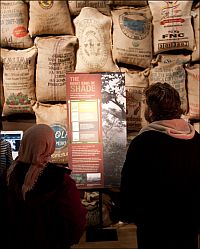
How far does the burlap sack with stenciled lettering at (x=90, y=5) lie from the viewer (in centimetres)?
356

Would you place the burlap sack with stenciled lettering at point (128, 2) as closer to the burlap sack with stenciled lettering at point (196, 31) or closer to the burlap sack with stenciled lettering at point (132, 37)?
the burlap sack with stenciled lettering at point (132, 37)

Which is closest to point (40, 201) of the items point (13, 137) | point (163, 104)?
point (163, 104)

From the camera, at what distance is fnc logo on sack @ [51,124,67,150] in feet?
11.3

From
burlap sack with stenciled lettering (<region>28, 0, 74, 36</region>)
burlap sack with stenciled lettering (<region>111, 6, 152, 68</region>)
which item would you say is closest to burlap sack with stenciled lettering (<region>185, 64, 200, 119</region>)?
burlap sack with stenciled lettering (<region>111, 6, 152, 68</region>)

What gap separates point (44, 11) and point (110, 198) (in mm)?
1717

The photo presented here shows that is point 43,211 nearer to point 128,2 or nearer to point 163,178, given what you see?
point 163,178

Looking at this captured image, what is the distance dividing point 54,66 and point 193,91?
1.21 meters

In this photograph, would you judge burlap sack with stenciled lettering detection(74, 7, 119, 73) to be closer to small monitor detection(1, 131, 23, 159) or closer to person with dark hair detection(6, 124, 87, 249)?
small monitor detection(1, 131, 23, 159)

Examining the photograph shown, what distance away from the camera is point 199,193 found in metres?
1.77

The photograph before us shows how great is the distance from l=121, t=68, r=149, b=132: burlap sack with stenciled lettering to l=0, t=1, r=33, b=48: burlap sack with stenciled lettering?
39.4 inches

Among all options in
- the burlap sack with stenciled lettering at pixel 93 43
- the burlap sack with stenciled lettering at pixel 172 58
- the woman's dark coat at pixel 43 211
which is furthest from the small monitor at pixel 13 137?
the woman's dark coat at pixel 43 211

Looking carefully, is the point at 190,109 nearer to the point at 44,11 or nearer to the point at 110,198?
the point at 110,198

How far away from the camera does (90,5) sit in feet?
11.7

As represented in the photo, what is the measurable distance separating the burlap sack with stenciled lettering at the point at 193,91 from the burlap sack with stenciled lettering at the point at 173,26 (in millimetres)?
221
